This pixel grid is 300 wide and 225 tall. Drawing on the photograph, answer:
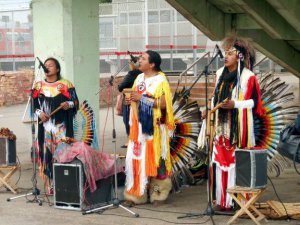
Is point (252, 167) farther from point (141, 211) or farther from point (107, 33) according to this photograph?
point (107, 33)

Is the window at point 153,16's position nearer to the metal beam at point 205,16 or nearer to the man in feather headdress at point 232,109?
the metal beam at point 205,16

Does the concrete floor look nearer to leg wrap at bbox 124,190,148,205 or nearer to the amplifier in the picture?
leg wrap at bbox 124,190,148,205

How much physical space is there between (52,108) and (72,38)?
1365 millimetres

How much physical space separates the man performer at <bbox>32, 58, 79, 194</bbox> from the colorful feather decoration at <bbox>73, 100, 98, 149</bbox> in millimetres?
262

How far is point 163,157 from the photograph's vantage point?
7.80m

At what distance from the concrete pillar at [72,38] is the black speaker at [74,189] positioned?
6.41 ft

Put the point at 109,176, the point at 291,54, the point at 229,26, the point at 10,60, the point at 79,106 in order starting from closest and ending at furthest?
the point at 109,176
the point at 79,106
the point at 229,26
the point at 291,54
the point at 10,60

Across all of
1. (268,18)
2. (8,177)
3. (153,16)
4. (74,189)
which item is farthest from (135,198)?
(153,16)

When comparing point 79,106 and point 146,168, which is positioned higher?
point 79,106

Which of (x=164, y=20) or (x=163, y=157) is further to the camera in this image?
(x=164, y=20)

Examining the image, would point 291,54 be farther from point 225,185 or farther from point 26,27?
point 26,27

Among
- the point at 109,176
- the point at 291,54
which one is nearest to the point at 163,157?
the point at 109,176

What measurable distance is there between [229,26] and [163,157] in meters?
4.40

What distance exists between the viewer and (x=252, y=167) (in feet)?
21.9
